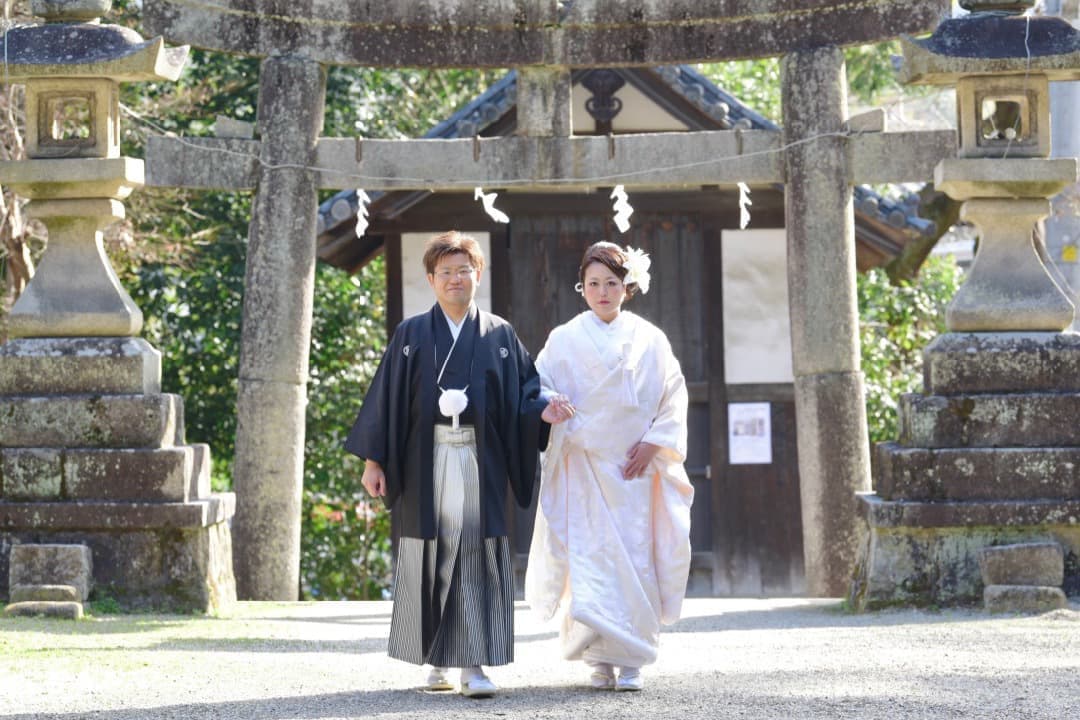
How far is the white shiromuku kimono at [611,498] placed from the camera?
6023mm

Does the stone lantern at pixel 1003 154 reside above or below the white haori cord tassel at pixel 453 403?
above

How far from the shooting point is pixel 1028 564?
8.30 m

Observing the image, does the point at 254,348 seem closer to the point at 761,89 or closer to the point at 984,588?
the point at 984,588

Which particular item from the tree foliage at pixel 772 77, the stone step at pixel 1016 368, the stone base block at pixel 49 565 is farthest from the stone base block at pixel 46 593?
the tree foliage at pixel 772 77

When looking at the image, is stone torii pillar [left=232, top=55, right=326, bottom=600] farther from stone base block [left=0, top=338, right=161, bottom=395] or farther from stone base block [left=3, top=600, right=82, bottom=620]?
stone base block [left=3, top=600, right=82, bottom=620]

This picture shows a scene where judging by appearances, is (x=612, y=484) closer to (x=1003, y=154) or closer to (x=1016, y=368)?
(x=1016, y=368)

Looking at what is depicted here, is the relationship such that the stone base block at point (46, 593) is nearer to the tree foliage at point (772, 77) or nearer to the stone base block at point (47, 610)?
the stone base block at point (47, 610)

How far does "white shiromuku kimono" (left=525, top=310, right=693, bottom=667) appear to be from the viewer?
602cm

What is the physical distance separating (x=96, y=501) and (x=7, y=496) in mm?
522

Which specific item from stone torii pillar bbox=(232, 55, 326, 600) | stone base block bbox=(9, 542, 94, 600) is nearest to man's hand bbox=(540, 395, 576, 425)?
stone base block bbox=(9, 542, 94, 600)

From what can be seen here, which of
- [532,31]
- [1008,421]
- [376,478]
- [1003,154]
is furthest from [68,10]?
[1008,421]

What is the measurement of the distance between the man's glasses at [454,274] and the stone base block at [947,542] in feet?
11.1

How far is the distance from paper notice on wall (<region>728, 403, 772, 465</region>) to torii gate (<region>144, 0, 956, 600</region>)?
227 centimetres

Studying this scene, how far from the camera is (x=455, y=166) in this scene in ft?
34.4
